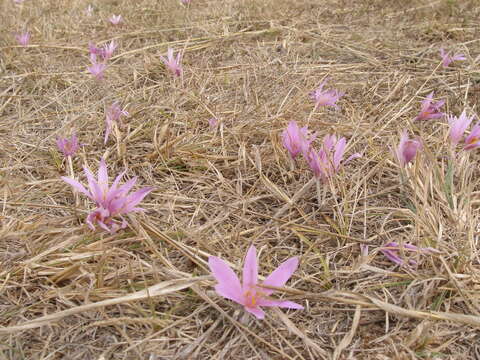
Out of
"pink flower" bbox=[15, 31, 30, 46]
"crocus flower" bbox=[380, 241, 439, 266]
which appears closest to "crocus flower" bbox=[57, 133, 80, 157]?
"crocus flower" bbox=[380, 241, 439, 266]

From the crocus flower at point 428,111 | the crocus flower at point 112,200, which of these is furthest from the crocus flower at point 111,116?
the crocus flower at point 428,111

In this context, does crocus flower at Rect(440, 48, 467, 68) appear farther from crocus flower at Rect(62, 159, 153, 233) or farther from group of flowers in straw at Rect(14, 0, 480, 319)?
crocus flower at Rect(62, 159, 153, 233)

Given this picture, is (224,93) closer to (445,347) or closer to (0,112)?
(0,112)

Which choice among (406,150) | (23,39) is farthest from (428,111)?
(23,39)

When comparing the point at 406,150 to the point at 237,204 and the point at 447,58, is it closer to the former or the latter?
the point at 237,204

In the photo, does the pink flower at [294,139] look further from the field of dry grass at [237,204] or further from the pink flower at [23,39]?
the pink flower at [23,39]
